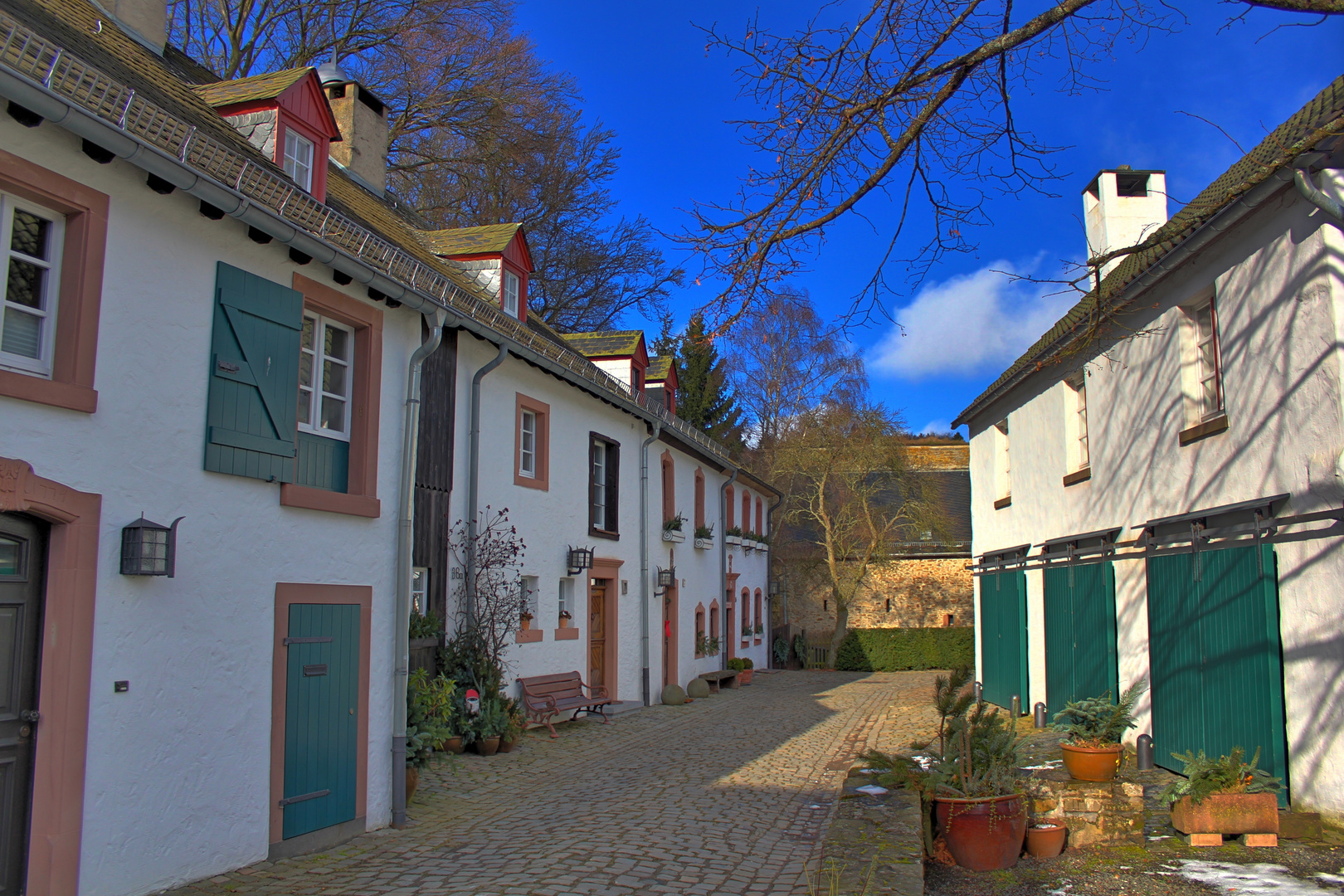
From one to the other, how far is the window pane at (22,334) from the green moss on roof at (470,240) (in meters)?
9.94

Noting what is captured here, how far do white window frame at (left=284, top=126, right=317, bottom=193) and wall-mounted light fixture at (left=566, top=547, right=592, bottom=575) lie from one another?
6.19 meters

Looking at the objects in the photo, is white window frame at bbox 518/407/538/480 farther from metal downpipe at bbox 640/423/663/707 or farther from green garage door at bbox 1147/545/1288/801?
green garage door at bbox 1147/545/1288/801

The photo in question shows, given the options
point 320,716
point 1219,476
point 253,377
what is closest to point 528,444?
point 320,716

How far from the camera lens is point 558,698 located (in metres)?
13.7

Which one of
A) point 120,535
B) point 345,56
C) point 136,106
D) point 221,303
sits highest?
point 345,56

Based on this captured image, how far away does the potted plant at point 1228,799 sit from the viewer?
6828mm

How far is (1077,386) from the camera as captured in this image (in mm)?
12727

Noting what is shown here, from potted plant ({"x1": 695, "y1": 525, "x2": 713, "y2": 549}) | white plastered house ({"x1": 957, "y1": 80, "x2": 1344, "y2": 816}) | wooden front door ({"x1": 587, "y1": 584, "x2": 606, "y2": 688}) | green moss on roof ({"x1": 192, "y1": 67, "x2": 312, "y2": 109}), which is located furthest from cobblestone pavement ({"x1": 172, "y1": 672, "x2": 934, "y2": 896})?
potted plant ({"x1": 695, "y1": 525, "x2": 713, "y2": 549})

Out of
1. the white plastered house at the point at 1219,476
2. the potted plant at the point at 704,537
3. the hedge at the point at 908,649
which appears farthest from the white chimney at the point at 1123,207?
the hedge at the point at 908,649

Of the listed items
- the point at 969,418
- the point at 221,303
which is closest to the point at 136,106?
the point at 221,303

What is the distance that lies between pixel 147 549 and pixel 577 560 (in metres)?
9.15

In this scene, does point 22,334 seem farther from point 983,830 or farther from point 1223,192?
point 1223,192

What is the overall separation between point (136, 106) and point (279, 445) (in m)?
2.28

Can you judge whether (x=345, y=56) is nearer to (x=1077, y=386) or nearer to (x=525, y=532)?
(x=525, y=532)
